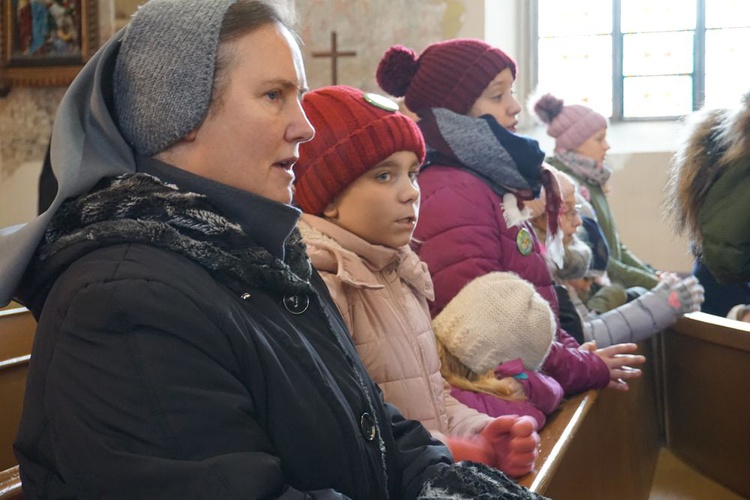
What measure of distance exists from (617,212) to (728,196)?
428 centimetres

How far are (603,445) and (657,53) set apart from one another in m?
5.88

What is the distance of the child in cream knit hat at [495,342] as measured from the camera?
235 cm

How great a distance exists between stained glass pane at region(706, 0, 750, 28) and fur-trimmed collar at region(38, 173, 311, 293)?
7.35 m

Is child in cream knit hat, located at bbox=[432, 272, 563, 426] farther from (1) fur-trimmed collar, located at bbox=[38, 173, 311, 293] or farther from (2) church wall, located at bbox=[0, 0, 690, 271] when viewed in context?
(2) church wall, located at bbox=[0, 0, 690, 271]

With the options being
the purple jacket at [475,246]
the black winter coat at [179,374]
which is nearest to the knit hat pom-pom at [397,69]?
the purple jacket at [475,246]

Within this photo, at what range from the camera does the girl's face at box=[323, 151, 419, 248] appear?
7.24 ft

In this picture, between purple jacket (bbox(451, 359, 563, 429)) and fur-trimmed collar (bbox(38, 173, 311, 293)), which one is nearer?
fur-trimmed collar (bbox(38, 173, 311, 293))

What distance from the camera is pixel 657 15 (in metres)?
7.95

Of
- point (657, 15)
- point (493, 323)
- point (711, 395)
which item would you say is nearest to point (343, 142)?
point (493, 323)

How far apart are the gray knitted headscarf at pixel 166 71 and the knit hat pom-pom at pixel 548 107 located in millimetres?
4135

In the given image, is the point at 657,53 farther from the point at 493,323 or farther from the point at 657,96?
the point at 493,323

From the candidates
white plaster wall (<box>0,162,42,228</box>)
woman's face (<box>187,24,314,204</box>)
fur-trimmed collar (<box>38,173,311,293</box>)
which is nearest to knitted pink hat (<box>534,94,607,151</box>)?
woman's face (<box>187,24,314,204</box>)

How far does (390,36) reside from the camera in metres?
7.74

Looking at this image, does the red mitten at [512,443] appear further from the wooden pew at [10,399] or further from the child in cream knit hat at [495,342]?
the wooden pew at [10,399]
